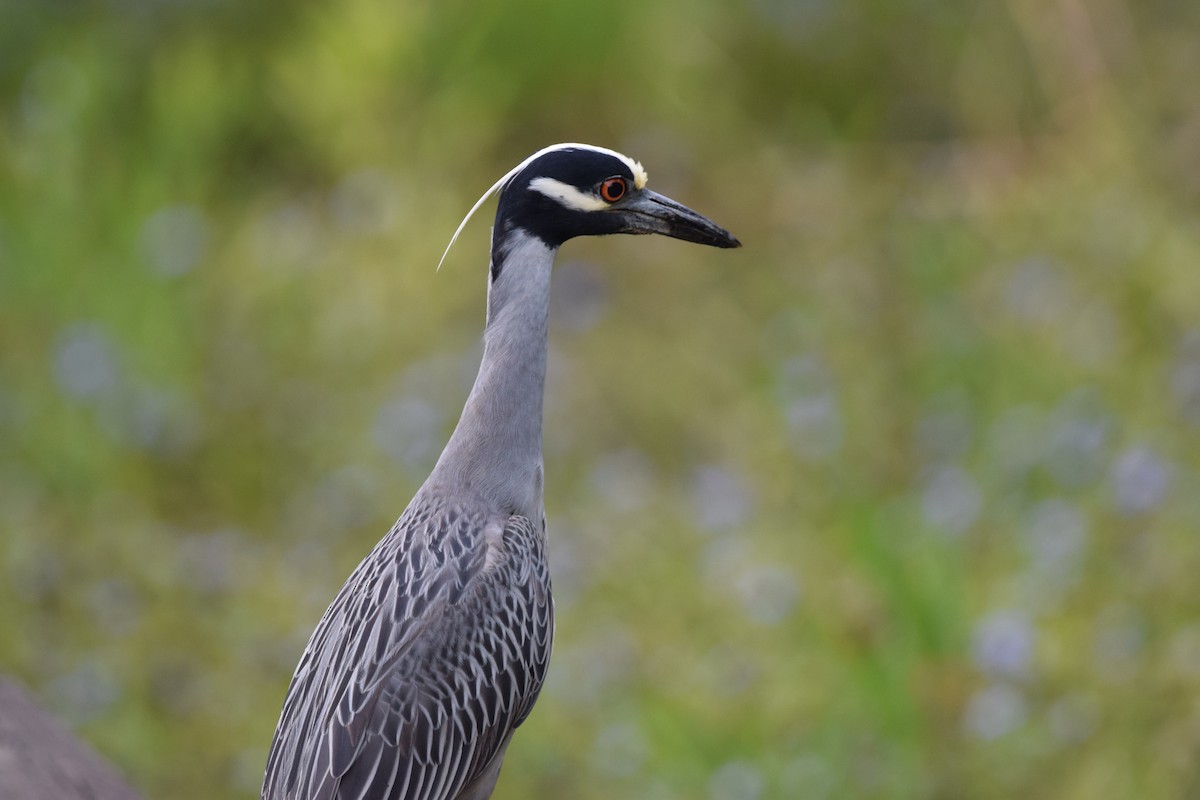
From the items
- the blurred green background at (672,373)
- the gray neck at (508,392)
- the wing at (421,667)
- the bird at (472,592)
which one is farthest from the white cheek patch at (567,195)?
the blurred green background at (672,373)

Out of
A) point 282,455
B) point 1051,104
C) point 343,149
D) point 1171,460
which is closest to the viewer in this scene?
point 1171,460

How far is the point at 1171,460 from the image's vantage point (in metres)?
5.02

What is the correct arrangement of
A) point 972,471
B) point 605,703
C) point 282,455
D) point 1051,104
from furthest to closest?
point 1051,104 < point 282,455 < point 972,471 < point 605,703

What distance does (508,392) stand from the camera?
11.1 feet

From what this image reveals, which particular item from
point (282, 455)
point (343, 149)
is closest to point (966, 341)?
point (282, 455)

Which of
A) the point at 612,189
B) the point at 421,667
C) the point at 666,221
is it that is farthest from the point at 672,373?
the point at 421,667

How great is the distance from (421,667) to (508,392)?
0.66 metres

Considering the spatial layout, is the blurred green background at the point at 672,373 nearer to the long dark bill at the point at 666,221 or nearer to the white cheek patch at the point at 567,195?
the long dark bill at the point at 666,221

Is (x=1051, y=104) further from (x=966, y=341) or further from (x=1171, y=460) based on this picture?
(x=1171, y=460)

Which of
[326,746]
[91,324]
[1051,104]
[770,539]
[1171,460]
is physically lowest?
[326,746]

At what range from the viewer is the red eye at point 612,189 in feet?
10.8

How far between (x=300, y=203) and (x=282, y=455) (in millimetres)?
2143

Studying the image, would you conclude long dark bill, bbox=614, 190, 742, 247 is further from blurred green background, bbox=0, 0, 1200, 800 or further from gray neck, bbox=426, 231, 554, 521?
blurred green background, bbox=0, 0, 1200, 800

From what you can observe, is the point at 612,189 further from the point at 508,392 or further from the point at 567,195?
the point at 508,392
